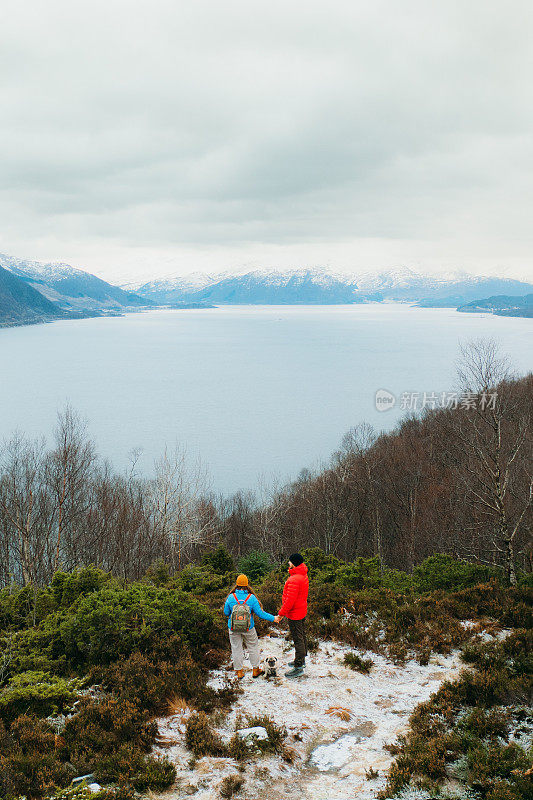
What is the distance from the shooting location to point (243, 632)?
8.34 m

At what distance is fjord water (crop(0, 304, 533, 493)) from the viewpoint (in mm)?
59750

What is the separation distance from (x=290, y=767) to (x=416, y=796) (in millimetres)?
1676

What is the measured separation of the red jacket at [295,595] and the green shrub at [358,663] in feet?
5.17

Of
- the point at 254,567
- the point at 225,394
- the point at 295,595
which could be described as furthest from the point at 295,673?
the point at 225,394

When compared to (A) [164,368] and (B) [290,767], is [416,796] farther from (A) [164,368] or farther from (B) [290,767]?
(A) [164,368]

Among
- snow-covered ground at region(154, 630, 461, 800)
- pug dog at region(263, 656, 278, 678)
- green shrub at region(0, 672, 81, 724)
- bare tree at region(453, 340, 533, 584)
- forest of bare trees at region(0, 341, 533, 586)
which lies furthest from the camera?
forest of bare trees at region(0, 341, 533, 586)

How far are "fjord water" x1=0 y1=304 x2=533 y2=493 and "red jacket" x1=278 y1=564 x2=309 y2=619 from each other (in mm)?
40814

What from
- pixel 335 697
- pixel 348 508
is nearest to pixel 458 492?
pixel 348 508

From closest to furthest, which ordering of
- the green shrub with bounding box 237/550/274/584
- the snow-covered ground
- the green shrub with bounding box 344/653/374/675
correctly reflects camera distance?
the snow-covered ground, the green shrub with bounding box 344/653/374/675, the green shrub with bounding box 237/550/274/584

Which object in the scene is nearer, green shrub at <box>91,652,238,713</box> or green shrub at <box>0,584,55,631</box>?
green shrub at <box>91,652,238,713</box>

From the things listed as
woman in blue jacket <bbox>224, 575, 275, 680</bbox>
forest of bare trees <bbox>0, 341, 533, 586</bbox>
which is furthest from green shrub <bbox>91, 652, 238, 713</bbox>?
forest of bare trees <bbox>0, 341, 533, 586</bbox>

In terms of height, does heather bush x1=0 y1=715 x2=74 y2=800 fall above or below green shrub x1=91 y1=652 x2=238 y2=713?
above

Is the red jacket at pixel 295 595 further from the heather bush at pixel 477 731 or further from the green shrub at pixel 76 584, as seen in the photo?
the green shrub at pixel 76 584

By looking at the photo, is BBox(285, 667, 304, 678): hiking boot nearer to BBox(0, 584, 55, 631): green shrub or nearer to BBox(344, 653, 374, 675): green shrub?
BBox(344, 653, 374, 675): green shrub
